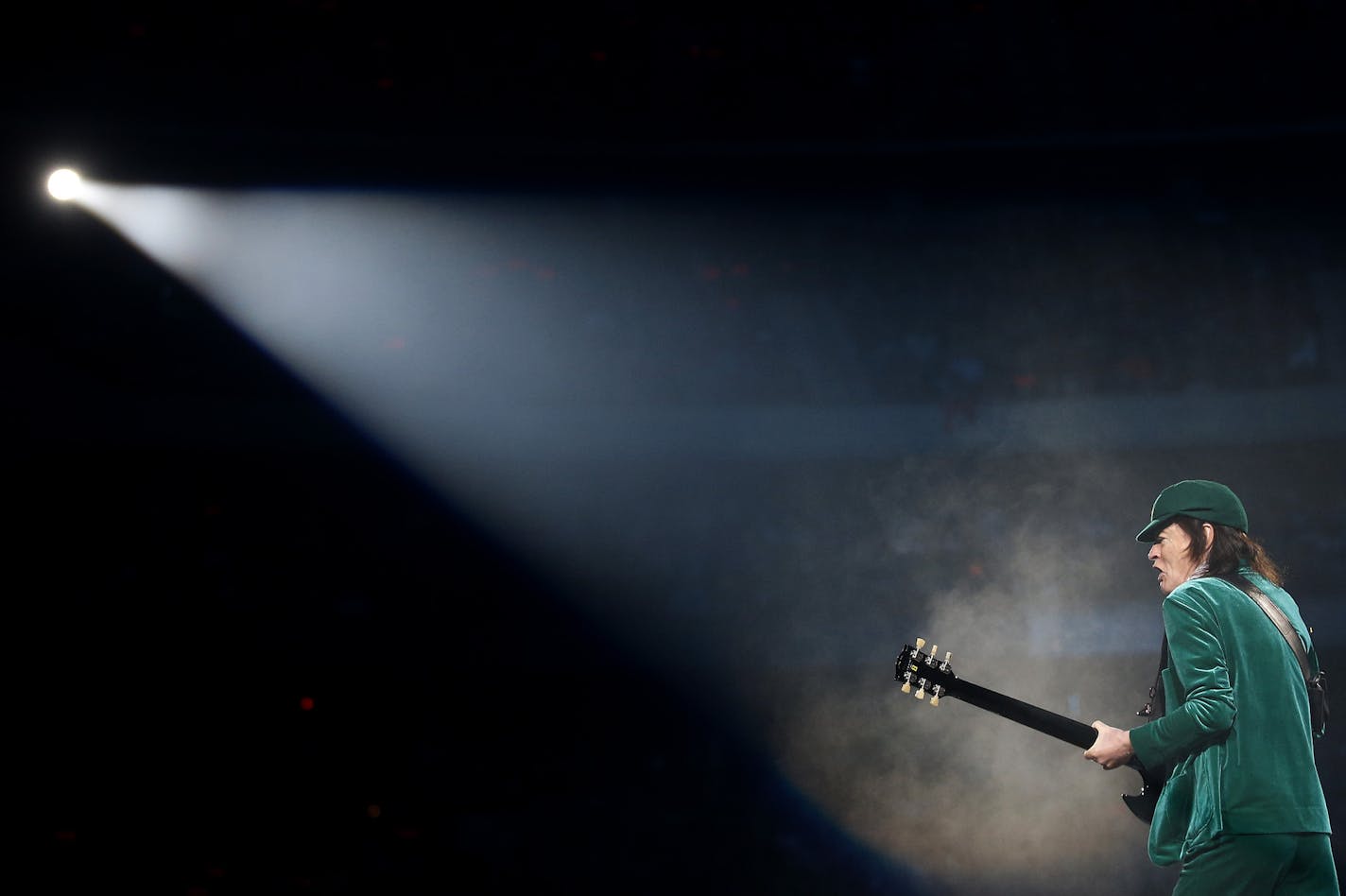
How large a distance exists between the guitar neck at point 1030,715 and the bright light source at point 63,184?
5.18 metres

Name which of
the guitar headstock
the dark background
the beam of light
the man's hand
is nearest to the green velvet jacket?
the man's hand

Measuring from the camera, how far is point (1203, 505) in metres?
2.12

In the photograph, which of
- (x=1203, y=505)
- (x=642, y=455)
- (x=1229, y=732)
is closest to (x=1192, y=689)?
(x=1229, y=732)

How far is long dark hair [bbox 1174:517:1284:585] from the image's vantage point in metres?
2.09

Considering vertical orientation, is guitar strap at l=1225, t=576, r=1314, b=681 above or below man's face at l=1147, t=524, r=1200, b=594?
below

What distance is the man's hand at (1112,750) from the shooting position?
2125mm

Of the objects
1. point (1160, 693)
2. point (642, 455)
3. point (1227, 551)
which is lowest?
point (1160, 693)

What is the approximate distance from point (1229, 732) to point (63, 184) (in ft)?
18.9

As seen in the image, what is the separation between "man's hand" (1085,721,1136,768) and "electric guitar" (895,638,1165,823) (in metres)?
0.11

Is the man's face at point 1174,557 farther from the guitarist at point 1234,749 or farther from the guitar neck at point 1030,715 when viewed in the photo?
the guitar neck at point 1030,715

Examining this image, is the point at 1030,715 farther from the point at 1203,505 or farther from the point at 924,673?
the point at 1203,505

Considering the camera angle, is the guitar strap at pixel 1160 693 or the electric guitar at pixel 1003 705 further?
the electric guitar at pixel 1003 705

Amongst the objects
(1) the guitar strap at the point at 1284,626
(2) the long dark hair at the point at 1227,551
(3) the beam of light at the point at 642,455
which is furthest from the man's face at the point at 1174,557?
(3) the beam of light at the point at 642,455

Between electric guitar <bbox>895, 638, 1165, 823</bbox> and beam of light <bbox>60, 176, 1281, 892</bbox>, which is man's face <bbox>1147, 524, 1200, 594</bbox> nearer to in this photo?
electric guitar <bbox>895, 638, 1165, 823</bbox>
